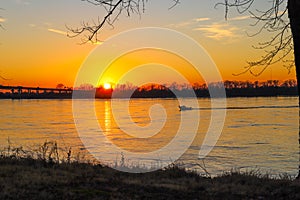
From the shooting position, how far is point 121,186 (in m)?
7.26

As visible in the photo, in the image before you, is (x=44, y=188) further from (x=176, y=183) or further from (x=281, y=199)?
(x=281, y=199)

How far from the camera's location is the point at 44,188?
683cm

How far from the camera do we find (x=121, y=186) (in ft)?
23.8

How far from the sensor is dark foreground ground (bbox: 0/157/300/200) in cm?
646

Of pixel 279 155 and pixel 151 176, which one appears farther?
pixel 279 155

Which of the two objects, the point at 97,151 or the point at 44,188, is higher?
the point at 44,188

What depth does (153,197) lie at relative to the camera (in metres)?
6.43

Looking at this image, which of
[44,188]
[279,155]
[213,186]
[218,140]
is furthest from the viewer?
[218,140]

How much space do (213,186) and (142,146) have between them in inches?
761

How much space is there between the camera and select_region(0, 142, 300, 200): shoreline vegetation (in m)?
6.46

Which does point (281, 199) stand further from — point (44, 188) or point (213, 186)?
point (44, 188)

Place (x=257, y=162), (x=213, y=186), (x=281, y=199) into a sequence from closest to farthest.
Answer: (x=281, y=199), (x=213, y=186), (x=257, y=162)

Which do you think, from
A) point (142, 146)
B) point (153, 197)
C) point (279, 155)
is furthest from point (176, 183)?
point (142, 146)

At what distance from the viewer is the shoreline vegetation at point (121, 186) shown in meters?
6.46
